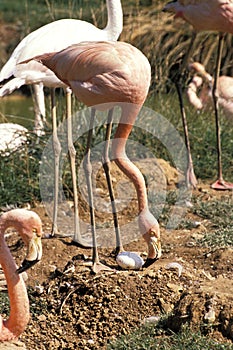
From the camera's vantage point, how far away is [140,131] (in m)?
7.33

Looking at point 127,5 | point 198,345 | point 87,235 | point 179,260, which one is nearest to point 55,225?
point 87,235

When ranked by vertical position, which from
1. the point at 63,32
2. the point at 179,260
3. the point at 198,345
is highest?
the point at 63,32

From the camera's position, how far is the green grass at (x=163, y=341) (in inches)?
147

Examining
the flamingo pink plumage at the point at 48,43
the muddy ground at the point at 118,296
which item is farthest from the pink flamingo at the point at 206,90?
the muddy ground at the point at 118,296

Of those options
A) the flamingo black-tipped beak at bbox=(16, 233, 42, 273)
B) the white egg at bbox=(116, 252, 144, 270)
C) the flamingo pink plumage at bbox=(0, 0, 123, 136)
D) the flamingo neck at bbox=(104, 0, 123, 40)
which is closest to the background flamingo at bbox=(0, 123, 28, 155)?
the flamingo pink plumage at bbox=(0, 0, 123, 136)

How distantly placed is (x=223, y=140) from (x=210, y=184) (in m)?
0.72

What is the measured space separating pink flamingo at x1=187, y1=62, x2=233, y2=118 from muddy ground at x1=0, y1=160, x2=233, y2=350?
9.07ft

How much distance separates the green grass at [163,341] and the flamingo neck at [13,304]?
48 centimetres

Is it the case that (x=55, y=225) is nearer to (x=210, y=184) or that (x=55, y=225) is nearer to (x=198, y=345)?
(x=210, y=184)

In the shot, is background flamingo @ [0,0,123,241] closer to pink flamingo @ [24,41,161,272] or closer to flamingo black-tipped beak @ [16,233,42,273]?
pink flamingo @ [24,41,161,272]

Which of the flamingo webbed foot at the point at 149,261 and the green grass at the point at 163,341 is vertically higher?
the green grass at the point at 163,341

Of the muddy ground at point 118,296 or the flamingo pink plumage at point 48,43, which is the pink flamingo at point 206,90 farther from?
the muddy ground at point 118,296

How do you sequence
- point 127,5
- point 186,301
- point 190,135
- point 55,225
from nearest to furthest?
point 186,301
point 55,225
point 190,135
point 127,5

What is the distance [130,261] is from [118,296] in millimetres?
362
